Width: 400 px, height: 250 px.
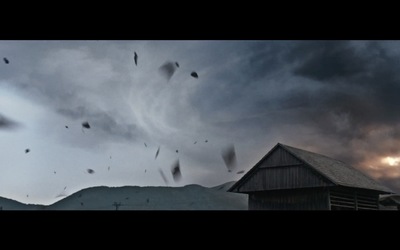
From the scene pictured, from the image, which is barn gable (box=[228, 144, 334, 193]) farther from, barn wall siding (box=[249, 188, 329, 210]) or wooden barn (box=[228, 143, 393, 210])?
barn wall siding (box=[249, 188, 329, 210])

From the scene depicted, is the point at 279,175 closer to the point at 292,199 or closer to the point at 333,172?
the point at 292,199

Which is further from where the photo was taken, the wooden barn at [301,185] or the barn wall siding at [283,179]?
the barn wall siding at [283,179]

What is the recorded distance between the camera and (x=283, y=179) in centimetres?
2695

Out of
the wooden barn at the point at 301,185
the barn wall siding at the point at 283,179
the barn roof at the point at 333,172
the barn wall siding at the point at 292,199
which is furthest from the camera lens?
the barn roof at the point at 333,172

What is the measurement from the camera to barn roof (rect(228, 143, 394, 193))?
26406 mm

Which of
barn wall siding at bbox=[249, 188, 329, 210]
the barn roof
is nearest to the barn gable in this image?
the barn roof

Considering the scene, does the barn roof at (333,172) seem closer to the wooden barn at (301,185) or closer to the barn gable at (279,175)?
the wooden barn at (301,185)

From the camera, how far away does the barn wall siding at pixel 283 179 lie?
85.5ft

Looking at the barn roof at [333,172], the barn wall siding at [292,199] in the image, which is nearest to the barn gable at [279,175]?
the barn roof at [333,172]

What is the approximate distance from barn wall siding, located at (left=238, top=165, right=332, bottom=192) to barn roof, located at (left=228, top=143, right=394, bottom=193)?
1.15ft

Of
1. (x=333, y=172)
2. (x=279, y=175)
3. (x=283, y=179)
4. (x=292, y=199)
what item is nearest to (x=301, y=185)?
(x=292, y=199)

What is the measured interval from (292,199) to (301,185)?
109 cm
